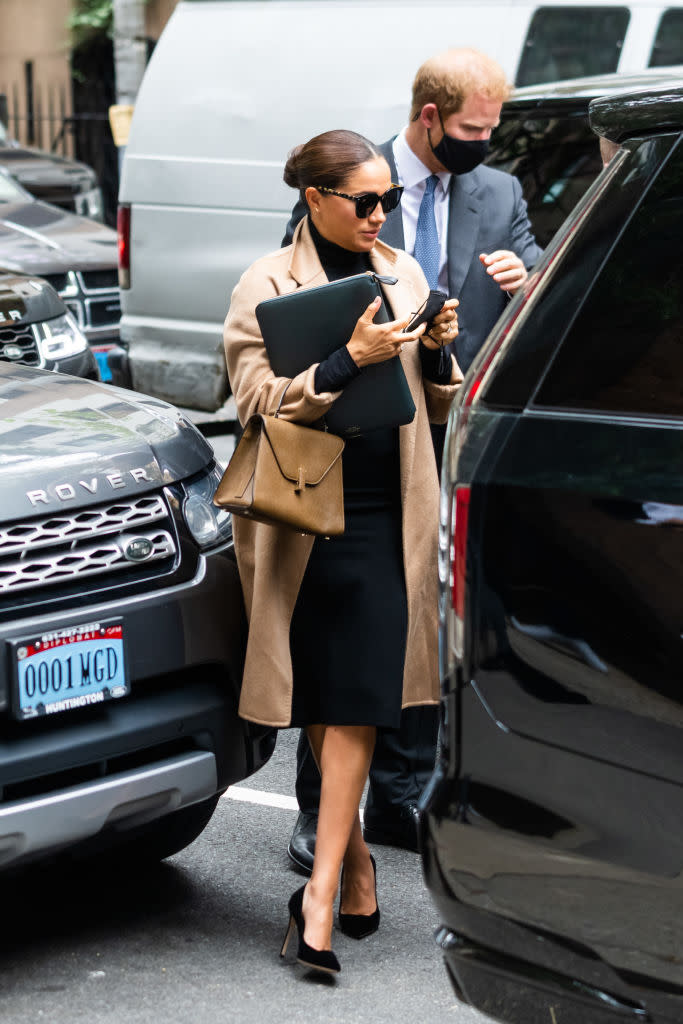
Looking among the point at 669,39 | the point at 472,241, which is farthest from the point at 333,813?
the point at 669,39

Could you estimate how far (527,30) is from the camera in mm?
6887

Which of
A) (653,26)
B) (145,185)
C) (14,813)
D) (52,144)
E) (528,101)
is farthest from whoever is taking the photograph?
(52,144)

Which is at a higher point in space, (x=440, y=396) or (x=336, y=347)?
(x=336, y=347)

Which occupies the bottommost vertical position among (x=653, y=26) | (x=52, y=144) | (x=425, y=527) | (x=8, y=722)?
(x=52, y=144)

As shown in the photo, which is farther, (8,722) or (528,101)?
(528,101)

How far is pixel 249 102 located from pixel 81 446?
4670 mm

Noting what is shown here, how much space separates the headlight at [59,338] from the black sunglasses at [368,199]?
3.09 metres

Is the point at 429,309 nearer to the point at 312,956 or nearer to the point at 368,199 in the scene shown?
the point at 368,199

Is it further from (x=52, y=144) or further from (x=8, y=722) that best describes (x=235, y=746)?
(x=52, y=144)

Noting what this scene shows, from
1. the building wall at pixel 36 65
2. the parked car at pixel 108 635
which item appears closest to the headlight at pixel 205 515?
the parked car at pixel 108 635

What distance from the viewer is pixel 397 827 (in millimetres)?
4055

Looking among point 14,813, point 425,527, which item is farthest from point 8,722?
point 425,527

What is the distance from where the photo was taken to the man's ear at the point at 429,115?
12.8 ft

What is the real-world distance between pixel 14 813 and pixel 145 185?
565 centimetres
